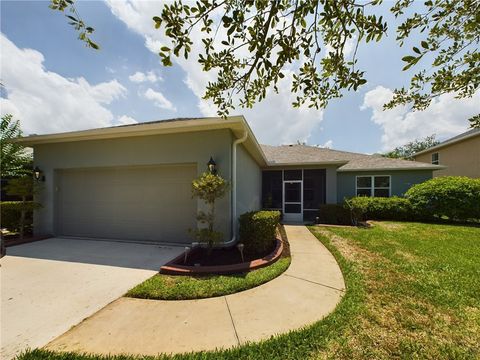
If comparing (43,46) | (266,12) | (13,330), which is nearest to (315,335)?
(266,12)

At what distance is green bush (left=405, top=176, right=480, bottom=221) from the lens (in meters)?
9.80

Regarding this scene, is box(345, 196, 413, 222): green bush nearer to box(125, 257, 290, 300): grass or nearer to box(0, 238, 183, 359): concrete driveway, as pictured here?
box(125, 257, 290, 300): grass

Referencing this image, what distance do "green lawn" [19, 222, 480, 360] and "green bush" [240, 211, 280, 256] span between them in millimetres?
1844

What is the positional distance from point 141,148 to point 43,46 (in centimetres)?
300

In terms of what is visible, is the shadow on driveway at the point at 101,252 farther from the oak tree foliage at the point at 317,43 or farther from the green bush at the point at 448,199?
the green bush at the point at 448,199

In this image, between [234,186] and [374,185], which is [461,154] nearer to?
[374,185]

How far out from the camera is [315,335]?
8.23 feet

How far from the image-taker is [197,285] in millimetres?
3787

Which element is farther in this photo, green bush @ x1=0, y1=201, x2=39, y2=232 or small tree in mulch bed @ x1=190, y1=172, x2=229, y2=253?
green bush @ x1=0, y1=201, x2=39, y2=232

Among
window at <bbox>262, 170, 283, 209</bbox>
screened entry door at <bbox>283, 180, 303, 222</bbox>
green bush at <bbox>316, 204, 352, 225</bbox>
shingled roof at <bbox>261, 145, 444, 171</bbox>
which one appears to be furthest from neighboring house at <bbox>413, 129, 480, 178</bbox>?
window at <bbox>262, 170, 283, 209</bbox>

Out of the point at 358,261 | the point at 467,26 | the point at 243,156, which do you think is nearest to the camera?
the point at 467,26

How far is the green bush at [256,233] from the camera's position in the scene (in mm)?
5457

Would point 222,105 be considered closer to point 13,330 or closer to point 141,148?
point 13,330

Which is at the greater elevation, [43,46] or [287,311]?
[43,46]
